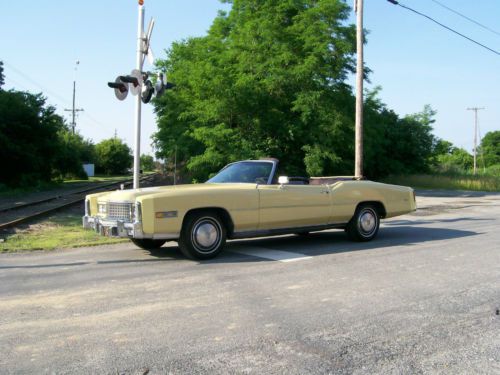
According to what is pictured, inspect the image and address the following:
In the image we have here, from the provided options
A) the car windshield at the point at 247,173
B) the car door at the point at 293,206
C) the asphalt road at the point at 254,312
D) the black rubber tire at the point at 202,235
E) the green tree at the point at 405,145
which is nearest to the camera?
the asphalt road at the point at 254,312

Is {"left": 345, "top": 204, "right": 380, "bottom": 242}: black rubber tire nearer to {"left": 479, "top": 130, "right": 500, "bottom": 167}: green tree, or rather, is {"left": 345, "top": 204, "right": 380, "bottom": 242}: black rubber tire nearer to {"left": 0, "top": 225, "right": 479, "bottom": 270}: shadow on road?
{"left": 0, "top": 225, "right": 479, "bottom": 270}: shadow on road

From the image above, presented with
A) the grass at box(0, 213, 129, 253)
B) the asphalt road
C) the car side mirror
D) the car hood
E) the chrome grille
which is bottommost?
the asphalt road

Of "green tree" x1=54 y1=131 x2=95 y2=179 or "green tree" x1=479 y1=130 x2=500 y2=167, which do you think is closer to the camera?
"green tree" x1=54 y1=131 x2=95 y2=179

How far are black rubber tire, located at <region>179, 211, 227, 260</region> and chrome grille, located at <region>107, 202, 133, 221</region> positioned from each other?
77 centimetres

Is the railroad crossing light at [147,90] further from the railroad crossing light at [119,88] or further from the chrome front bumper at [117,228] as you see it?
the chrome front bumper at [117,228]

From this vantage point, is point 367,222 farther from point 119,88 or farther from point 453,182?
point 453,182

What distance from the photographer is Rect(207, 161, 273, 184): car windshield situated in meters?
7.98

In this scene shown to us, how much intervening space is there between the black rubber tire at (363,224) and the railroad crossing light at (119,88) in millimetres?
5347

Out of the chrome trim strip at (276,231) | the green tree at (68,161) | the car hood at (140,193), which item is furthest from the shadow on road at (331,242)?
the green tree at (68,161)

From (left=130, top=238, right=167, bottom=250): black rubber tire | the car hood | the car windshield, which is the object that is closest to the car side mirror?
the car windshield

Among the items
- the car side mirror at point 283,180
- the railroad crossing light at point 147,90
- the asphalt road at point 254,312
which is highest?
the railroad crossing light at point 147,90

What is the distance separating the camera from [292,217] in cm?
789

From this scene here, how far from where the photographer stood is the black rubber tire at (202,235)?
6.93m

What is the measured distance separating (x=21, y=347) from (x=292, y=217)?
15.9 feet
